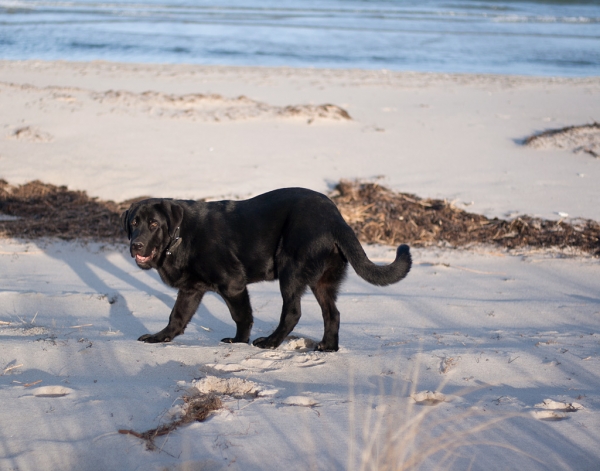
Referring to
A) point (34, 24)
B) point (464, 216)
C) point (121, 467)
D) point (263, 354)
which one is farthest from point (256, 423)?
point (34, 24)

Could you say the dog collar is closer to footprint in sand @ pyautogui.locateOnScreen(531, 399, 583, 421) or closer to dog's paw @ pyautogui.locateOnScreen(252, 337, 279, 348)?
dog's paw @ pyautogui.locateOnScreen(252, 337, 279, 348)

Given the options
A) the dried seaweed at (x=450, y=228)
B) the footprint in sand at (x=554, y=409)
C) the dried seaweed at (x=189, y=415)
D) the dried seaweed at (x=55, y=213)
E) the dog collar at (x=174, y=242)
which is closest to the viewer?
the dried seaweed at (x=189, y=415)

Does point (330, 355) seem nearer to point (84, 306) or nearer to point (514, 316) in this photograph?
point (514, 316)

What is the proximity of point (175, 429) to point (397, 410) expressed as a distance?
1.12 m

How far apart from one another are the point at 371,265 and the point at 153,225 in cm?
158

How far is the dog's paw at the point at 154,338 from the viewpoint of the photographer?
15.6ft

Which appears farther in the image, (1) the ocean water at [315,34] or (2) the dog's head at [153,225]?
(1) the ocean water at [315,34]

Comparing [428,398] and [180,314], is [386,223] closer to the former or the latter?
[180,314]

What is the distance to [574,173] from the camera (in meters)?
9.67

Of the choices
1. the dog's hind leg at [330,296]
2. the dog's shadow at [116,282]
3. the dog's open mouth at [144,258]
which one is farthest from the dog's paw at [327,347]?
the dog's open mouth at [144,258]

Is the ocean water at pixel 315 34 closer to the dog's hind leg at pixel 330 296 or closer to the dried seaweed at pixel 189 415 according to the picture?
the dog's hind leg at pixel 330 296

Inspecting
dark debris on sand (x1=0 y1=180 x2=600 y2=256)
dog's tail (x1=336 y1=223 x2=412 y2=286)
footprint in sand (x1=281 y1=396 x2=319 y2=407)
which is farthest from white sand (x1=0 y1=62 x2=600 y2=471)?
dog's tail (x1=336 y1=223 x2=412 y2=286)

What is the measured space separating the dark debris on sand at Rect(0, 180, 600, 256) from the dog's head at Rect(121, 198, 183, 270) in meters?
2.82

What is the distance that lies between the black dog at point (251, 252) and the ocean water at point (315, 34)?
17188 millimetres
